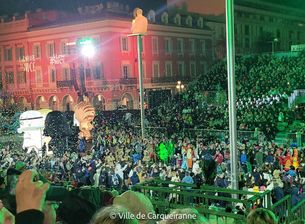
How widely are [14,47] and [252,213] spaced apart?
106 feet

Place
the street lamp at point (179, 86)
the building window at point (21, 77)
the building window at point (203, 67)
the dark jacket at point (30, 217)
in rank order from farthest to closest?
1. the building window at point (203, 67)
2. the building window at point (21, 77)
3. the street lamp at point (179, 86)
4. the dark jacket at point (30, 217)

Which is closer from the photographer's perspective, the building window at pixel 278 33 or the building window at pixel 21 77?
the building window at pixel 21 77

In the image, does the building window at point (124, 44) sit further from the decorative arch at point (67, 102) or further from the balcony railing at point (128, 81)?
the decorative arch at point (67, 102)

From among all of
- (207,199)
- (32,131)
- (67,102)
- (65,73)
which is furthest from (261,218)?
(65,73)

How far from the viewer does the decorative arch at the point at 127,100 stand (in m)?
28.8

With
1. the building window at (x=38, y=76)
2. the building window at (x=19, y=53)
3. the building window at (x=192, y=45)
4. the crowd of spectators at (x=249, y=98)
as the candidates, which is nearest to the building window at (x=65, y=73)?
the building window at (x=38, y=76)

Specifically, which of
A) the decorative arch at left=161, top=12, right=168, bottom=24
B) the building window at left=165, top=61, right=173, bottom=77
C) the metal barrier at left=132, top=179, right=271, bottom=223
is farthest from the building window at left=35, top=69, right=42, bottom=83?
the metal barrier at left=132, top=179, right=271, bottom=223

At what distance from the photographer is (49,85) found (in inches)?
1222

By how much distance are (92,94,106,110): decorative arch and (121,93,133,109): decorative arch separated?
118cm

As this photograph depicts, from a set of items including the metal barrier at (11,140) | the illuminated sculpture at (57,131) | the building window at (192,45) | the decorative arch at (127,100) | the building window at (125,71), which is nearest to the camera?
the illuminated sculpture at (57,131)

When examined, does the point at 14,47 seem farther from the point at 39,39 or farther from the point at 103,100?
the point at 103,100

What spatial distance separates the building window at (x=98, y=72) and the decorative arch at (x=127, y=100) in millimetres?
1899

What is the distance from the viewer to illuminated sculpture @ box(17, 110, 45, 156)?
650 inches

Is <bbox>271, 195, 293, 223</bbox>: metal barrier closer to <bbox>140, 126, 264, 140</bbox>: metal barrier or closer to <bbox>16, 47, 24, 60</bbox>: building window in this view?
<bbox>140, 126, 264, 140</bbox>: metal barrier
